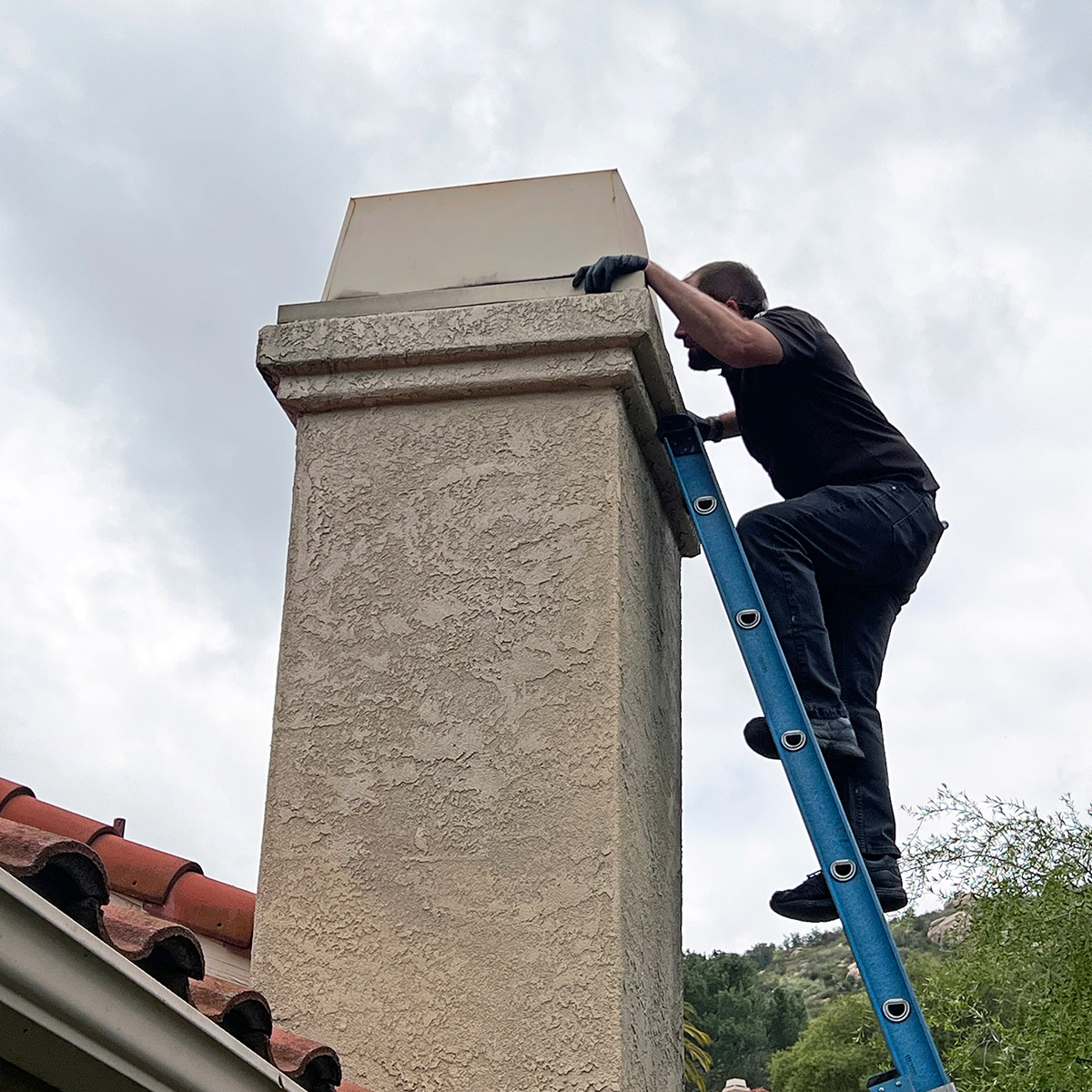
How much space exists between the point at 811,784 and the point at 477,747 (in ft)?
2.24

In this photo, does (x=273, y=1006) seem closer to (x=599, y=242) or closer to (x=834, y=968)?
(x=599, y=242)

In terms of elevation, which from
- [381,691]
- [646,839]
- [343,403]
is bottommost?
[646,839]

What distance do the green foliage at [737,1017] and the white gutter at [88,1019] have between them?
101 ft

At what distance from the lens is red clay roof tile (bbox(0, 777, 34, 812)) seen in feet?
13.1

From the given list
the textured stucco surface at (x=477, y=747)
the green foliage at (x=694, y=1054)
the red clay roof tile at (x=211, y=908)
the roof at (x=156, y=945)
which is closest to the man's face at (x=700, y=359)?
the textured stucco surface at (x=477, y=747)

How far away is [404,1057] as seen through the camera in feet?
8.79

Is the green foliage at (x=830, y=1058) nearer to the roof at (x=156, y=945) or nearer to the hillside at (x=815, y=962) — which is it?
the hillside at (x=815, y=962)

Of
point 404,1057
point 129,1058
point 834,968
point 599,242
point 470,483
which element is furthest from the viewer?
point 834,968

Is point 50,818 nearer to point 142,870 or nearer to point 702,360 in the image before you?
point 142,870

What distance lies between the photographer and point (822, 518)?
3.33 metres

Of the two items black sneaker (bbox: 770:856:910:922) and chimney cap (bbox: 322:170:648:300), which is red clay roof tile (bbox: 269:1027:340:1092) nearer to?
black sneaker (bbox: 770:856:910:922)

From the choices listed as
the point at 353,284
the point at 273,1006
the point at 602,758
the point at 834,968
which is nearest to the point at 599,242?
the point at 353,284

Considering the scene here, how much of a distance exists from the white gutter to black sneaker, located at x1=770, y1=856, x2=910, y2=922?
140 centimetres

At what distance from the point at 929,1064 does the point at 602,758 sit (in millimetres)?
821
